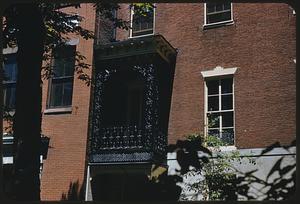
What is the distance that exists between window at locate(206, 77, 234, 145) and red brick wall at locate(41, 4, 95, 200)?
401 cm

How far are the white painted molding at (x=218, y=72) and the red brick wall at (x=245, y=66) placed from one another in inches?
5.9

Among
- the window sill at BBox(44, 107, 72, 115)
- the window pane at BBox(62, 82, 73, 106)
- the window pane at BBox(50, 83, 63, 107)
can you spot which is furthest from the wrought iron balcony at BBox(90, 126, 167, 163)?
the window pane at BBox(50, 83, 63, 107)

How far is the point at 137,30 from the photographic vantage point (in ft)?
52.7

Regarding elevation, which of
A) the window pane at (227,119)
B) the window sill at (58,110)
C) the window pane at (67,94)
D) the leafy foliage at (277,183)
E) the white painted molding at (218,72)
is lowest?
the leafy foliage at (277,183)

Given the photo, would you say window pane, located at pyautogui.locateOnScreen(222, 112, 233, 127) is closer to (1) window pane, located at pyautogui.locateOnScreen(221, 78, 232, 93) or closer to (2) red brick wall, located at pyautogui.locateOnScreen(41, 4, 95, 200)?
(1) window pane, located at pyautogui.locateOnScreen(221, 78, 232, 93)

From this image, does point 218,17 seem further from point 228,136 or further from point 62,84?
point 62,84

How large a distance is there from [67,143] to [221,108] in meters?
5.08

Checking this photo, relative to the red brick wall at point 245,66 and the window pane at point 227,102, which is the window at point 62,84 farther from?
the window pane at point 227,102

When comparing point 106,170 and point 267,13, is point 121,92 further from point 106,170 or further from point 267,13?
point 267,13

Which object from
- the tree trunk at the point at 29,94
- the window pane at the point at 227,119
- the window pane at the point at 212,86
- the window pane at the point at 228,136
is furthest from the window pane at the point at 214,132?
the tree trunk at the point at 29,94

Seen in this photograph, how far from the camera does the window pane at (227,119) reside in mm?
13479

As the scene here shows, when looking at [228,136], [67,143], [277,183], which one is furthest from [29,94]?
[67,143]

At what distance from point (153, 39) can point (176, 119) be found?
259cm

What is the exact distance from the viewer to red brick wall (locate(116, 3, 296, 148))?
12.8m
